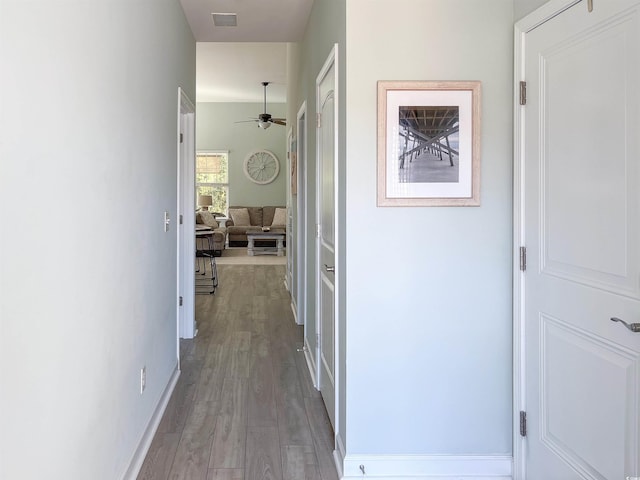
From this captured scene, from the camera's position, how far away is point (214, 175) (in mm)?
11945

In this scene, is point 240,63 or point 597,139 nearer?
point 597,139

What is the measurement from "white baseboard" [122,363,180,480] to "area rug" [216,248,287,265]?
5863 mm

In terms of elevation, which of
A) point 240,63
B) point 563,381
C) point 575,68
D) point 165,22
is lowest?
point 563,381

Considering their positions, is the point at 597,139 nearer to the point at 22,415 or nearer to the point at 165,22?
the point at 22,415

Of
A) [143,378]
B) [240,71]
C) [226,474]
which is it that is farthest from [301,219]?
[240,71]

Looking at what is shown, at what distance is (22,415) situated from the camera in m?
1.23

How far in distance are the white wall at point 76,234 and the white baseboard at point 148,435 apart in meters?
0.06

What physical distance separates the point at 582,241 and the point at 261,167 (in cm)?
1059

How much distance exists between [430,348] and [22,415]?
5.19ft

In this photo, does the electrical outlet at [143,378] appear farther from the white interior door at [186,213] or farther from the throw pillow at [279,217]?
the throw pillow at [279,217]

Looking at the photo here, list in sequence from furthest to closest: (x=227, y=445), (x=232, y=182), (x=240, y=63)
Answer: (x=232, y=182), (x=240, y=63), (x=227, y=445)

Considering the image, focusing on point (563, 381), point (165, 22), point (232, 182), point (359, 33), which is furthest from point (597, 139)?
point (232, 182)

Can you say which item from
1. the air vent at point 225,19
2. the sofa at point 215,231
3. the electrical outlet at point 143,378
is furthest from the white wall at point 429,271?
the sofa at point 215,231

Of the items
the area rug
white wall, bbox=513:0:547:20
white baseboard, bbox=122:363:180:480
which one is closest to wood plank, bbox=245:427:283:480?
white baseboard, bbox=122:363:180:480
